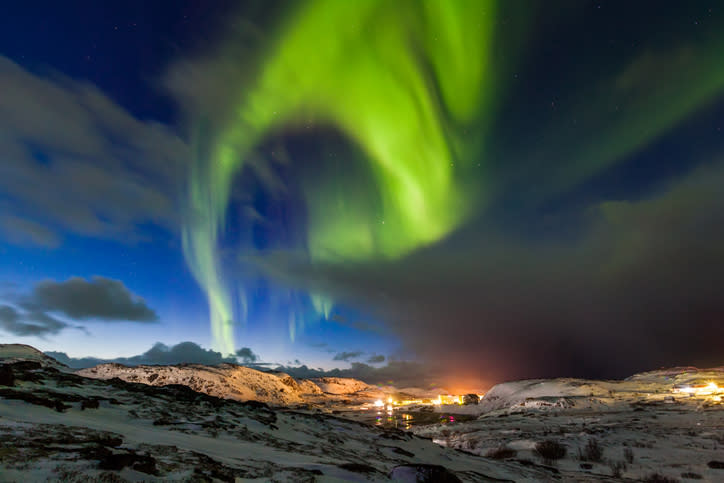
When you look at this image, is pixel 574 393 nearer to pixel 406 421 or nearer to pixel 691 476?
pixel 406 421

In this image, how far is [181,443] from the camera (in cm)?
1047

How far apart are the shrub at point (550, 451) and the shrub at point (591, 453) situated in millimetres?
1167

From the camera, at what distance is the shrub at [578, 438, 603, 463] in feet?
81.3

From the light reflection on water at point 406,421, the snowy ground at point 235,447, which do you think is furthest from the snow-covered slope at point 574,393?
the snowy ground at point 235,447

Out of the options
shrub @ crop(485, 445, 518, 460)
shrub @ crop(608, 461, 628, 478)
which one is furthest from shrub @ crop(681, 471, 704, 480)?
shrub @ crop(485, 445, 518, 460)

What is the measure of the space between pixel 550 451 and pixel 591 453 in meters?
2.68

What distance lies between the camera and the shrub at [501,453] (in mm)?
27697

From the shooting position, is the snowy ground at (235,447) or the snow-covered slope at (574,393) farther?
the snow-covered slope at (574,393)

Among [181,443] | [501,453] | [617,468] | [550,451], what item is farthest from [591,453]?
[181,443]

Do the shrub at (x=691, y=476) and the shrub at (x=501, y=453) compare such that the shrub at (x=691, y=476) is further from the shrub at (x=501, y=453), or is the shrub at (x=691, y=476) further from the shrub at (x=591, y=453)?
the shrub at (x=501, y=453)

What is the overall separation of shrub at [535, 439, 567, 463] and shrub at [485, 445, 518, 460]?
1872 millimetres

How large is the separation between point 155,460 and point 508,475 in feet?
52.4

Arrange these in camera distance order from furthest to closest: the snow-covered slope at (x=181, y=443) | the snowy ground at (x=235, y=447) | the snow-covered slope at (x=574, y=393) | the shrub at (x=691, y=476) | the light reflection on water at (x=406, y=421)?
1. the snow-covered slope at (x=574, y=393)
2. the light reflection on water at (x=406, y=421)
3. the shrub at (x=691, y=476)
4. the snowy ground at (x=235, y=447)
5. the snow-covered slope at (x=181, y=443)

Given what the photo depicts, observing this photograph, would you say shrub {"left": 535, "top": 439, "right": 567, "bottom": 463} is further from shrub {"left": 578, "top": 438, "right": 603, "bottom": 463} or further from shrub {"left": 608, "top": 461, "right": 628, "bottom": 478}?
shrub {"left": 608, "top": 461, "right": 628, "bottom": 478}
